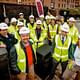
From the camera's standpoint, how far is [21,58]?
7.95 metres

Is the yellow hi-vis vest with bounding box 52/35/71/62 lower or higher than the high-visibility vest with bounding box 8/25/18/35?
higher

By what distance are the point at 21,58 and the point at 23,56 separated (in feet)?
0.21

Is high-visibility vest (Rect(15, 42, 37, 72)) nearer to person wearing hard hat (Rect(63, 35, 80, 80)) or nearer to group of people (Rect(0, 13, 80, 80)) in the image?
group of people (Rect(0, 13, 80, 80))

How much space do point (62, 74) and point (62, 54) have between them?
0.49 meters

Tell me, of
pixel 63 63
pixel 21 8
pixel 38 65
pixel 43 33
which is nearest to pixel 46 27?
pixel 43 33

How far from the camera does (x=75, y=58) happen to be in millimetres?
9008

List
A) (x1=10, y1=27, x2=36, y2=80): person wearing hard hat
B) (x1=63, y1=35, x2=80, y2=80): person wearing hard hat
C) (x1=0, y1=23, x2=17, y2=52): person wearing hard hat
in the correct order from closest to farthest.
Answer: (x1=10, y1=27, x2=36, y2=80): person wearing hard hat → (x1=63, y1=35, x2=80, y2=80): person wearing hard hat → (x1=0, y1=23, x2=17, y2=52): person wearing hard hat

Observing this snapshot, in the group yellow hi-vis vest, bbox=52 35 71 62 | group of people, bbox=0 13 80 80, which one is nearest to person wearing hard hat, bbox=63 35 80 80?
group of people, bbox=0 13 80 80

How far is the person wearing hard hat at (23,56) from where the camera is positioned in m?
7.87

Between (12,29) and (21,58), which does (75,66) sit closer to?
(21,58)

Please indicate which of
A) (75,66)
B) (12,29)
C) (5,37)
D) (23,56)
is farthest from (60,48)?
(12,29)

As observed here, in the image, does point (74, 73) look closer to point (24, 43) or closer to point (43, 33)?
point (24, 43)

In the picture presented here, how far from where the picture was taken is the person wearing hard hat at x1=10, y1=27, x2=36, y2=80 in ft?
25.8

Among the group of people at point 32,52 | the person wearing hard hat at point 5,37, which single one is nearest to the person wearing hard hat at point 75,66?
the group of people at point 32,52
